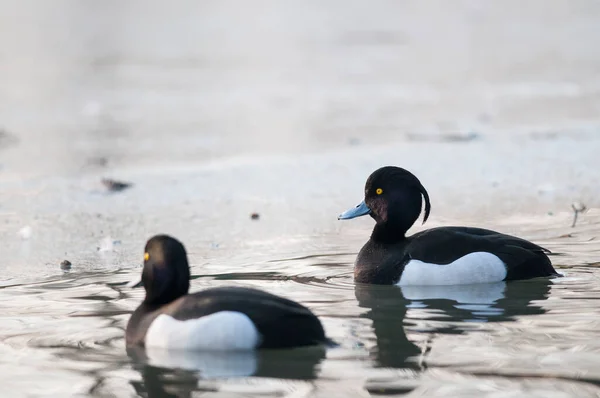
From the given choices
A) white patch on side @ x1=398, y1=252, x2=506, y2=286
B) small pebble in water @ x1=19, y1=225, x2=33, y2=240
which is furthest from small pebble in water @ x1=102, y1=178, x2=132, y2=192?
white patch on side @ x1=398, y1=252, x2=506, y2=286

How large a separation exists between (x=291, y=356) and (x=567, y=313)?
1.80 meters

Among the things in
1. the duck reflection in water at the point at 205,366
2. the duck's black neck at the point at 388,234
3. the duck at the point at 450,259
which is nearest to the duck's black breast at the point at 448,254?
the duck at the point at 450,259

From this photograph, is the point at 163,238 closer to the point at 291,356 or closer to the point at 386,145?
the point at 291,356

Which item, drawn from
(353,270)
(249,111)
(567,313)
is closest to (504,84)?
(249,111)

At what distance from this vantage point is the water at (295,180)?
5.93 meters

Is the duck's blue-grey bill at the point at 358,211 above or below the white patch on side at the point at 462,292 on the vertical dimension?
above

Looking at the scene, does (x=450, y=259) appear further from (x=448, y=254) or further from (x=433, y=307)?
(x=433, y=307)

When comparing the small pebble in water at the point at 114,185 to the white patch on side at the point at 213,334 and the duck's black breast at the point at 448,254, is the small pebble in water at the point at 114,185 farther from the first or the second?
the white patch on side at the point at 213,334

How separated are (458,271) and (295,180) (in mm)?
4131

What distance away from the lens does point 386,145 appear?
13.7 meters

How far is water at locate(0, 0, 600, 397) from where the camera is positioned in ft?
19.5

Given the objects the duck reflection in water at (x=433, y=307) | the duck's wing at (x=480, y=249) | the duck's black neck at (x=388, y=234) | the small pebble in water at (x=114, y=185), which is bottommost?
the duck reflection in water at (x=433, y=307)

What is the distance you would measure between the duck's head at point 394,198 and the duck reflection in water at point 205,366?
265 centimetres

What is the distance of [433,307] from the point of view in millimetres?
7344
